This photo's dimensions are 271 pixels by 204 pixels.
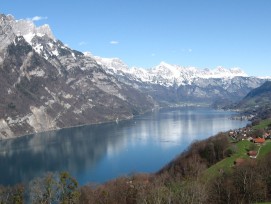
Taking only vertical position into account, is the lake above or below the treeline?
below

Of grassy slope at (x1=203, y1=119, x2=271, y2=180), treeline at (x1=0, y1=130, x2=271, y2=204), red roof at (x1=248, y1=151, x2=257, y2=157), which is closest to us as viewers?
treeline at (x1=0, y1=130, x2=271, y2=204)

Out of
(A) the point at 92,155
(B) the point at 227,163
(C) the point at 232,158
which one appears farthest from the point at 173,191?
(A) the point at 92,155

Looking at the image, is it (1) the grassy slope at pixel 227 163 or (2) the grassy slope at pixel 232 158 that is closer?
(1) the grassy slope at pixel 227 163

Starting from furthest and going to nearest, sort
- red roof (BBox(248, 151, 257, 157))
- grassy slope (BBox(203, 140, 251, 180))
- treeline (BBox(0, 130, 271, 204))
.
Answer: red roof (BBox(248, 151, 257, 157)), grassy slope (BBox(203, 140, 251, 180)), treeline (BBox(0, 130, 271, 204))

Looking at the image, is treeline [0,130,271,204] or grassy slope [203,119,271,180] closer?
treeline [0,130,271,204]

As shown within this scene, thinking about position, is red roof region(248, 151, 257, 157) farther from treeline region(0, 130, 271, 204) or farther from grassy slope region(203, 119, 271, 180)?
treeline region(0, 130, 271, 204)

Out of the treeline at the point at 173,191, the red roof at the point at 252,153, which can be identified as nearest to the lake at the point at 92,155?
the red roof at the point at 252,153

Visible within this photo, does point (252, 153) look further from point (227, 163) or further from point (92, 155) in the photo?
point (92, 155)

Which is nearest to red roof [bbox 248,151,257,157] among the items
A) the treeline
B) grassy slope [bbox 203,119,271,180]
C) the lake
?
grassy slope [bbox 203,119,271,180]

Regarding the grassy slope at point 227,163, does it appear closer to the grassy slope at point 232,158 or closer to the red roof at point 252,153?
the grassy slope at point 232,158

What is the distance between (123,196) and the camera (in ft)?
157

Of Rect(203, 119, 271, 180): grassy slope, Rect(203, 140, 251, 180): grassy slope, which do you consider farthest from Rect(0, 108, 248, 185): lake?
Rect(203, 119, 271, 180): grassy slope

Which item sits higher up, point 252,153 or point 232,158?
point 252,153

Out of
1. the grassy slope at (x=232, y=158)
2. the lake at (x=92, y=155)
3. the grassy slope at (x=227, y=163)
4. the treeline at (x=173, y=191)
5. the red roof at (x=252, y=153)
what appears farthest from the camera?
the lake at (x=92, y=155)
